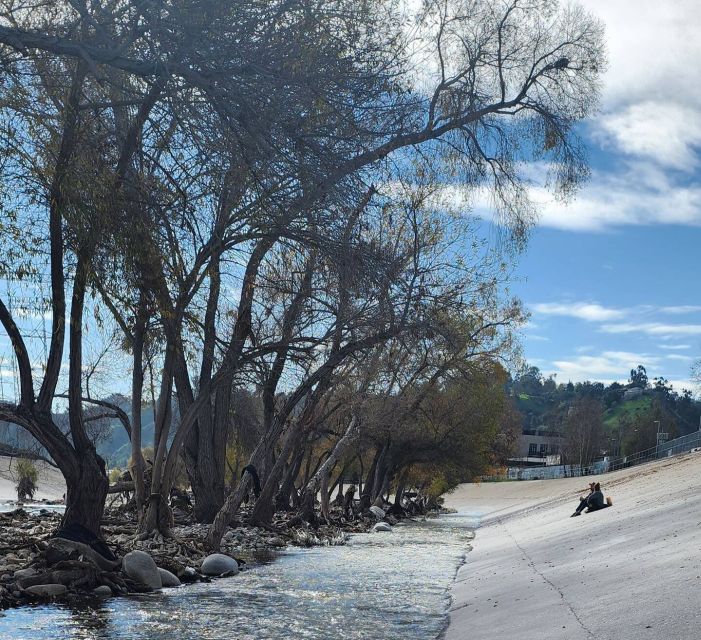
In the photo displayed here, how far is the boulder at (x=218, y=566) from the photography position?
18531mm

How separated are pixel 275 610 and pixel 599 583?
15.0 feet

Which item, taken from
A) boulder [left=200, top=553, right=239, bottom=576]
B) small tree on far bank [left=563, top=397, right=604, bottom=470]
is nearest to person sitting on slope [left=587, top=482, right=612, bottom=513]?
boulder [left=200, top=553, right=239, bottom=576]

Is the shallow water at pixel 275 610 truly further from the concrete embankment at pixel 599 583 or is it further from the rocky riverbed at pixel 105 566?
the concrete embankment at pixel 599 583

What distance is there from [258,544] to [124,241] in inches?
682

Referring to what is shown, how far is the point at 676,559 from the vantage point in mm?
11547

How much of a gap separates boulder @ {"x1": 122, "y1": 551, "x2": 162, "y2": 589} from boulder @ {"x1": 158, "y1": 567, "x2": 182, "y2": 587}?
293mm

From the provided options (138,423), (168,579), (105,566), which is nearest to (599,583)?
(168,579)

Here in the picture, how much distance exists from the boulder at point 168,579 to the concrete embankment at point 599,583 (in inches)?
182

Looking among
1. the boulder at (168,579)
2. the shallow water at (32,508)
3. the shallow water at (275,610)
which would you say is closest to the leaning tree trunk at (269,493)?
the shallow water at (275,610)

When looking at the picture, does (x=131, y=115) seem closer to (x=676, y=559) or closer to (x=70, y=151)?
(x=70, y=151)

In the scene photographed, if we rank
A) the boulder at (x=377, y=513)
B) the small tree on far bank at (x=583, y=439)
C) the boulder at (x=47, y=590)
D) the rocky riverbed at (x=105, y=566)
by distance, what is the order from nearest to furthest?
the boulder at (x=47, y=590), the rocky riverbed at (x=105, y=566), the boulder at (x=377, y=513), the small tree on far bank at (x=583, y=439)

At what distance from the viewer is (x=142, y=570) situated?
1566 centimetres

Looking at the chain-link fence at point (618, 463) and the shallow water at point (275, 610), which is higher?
the chain-link fence at point (618, 463)

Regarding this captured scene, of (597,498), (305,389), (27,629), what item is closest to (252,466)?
(305,389)
